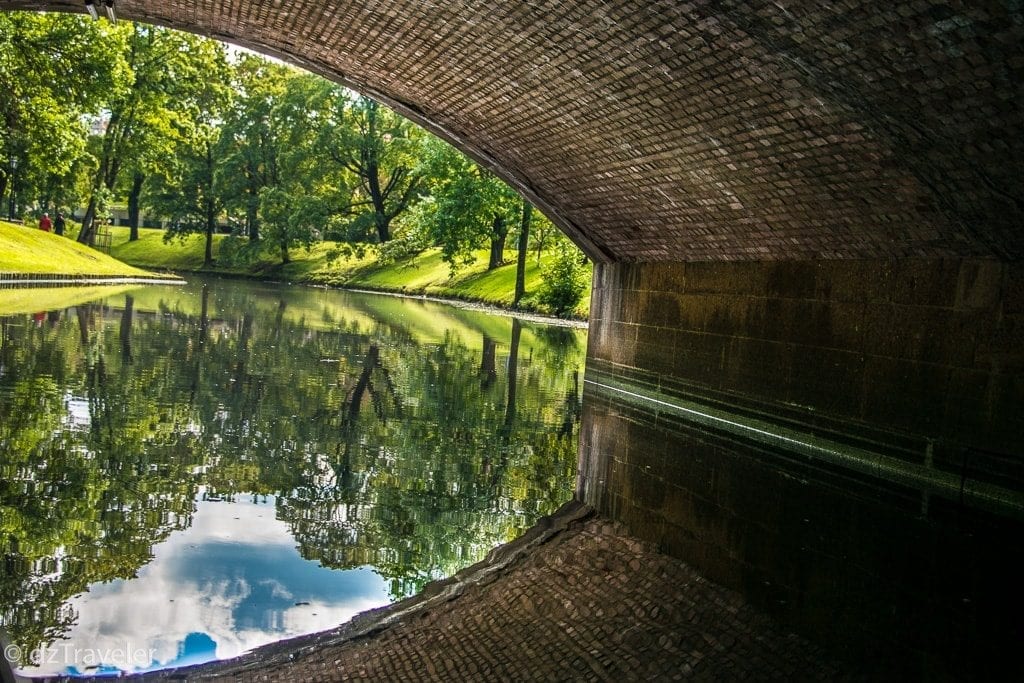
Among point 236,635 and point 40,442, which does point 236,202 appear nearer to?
point 40,442

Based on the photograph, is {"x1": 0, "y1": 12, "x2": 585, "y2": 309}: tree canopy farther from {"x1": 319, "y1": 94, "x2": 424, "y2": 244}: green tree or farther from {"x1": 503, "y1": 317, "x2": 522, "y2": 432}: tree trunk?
{"x1": 503, "y1": 317, "x2": 522, "y2": 432}: tree trunk

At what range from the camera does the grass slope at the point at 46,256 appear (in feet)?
116

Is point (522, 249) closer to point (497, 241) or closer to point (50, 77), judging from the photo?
point (497, 241)

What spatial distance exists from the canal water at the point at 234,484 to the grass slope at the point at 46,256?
59.4 ft

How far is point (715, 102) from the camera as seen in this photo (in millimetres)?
10664

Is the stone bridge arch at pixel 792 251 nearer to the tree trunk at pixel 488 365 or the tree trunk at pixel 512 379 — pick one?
the tree trunk at pixel 512 379

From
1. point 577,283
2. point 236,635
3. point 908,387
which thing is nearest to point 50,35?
point 577,283

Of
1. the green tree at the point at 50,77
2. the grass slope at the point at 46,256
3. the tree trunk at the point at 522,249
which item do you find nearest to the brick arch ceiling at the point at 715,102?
the green tree at the point at 50,77

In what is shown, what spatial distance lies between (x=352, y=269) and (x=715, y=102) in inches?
2099

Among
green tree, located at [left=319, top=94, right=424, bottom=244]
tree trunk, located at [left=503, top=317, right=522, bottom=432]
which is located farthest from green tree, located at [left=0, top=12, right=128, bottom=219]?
green tree, located at [left=319, top=94, right=424, bottom=244]

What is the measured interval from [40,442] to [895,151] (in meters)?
7.10

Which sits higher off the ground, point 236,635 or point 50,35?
point 50,35

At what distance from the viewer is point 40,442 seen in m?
8.67

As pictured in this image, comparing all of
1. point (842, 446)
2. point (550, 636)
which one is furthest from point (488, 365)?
point (550, 636)
